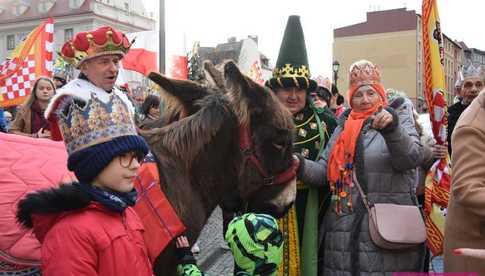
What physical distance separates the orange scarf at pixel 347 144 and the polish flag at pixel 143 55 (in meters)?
6.98

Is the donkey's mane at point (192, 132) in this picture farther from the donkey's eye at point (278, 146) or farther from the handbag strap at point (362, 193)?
the handbag strap at point (362, 193)

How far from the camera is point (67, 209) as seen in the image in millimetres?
1879

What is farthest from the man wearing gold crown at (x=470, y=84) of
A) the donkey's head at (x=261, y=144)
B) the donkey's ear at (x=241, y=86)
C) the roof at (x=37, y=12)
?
the roof at (x=37, y=12)

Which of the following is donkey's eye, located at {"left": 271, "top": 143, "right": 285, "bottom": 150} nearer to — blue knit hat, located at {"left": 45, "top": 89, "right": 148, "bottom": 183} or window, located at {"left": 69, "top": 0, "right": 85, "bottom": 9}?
blue knit hat, located at {"left": 45, "top": 89, "right": 148, "bottom": 183}

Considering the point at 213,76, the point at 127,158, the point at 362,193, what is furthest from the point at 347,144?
the point at 127,158

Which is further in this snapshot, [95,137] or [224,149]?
[224,149]

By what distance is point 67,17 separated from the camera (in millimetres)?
48875

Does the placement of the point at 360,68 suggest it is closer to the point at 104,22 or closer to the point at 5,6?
the point at 104,22

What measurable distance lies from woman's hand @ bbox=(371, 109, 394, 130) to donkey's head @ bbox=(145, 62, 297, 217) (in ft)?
1.75

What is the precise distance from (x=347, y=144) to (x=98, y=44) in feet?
6.62

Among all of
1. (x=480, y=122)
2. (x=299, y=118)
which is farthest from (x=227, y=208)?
(x=480, y=122)

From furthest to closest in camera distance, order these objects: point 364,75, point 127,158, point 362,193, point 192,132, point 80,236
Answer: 1. point 364,75
2. point 362,193
3. point 192,132
4. point 127,158
5. point 80,236

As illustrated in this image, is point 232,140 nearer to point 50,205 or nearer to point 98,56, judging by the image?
point 50,205

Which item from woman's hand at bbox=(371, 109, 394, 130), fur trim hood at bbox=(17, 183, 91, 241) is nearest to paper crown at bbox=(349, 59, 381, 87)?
woman's hand at bbox=(371, 109, 394, 130)
